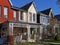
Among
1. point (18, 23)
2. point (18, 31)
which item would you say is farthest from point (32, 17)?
point (18, 23)

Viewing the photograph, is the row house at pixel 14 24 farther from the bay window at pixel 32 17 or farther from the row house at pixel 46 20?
the row house at pixel 46 20

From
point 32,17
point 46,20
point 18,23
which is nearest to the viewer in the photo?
point 18,23

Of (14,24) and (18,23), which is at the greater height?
(18,23)

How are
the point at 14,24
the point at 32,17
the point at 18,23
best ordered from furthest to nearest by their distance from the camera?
the point at 32,17, the point at 18,23, the point at 14,24

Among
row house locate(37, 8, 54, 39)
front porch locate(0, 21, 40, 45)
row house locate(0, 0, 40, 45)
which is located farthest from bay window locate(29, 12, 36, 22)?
front porch locate(0, 21, 40, 45)

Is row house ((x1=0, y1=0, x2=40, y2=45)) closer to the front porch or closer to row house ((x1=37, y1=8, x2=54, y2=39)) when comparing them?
the front porch

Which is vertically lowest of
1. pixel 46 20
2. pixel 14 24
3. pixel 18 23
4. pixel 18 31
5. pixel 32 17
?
pixel 18 31

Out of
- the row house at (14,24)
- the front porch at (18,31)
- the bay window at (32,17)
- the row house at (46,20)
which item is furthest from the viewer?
the row house at (46,20)

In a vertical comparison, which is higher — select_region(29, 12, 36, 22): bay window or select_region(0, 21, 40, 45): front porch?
select_region(29, 12, 36, 22): bay window

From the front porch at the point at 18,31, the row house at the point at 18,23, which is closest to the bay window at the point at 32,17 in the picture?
the row house at the point at 18,23

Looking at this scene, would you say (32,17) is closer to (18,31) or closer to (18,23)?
(18,31)

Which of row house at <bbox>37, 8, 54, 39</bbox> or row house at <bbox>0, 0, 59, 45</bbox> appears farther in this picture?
row house at <bbox>37, 8, 54, 39</bbox>

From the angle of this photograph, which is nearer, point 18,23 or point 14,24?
point 14,24

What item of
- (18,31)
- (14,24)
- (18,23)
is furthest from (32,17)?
(14,24)
